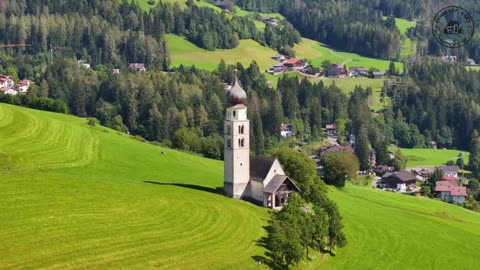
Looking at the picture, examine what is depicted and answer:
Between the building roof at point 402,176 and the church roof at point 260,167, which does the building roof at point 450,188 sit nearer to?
the building roof at point 402,176

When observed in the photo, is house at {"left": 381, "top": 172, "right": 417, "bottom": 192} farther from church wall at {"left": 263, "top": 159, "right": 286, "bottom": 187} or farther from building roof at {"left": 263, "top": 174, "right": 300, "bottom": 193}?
building roof at {"left": 263, "top": 174, "right": 300, "bottom": 193}

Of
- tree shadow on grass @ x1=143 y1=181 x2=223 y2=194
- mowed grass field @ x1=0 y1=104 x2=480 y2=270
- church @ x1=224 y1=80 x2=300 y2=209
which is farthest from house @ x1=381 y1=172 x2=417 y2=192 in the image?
church @ x1=224 y1=80 x2=300 y2=209

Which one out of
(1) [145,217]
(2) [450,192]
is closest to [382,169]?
(2) [450,192]

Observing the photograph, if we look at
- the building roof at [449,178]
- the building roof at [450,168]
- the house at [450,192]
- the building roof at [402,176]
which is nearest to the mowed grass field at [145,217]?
the house at [450,192]

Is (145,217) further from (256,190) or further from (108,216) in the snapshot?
(256,190)

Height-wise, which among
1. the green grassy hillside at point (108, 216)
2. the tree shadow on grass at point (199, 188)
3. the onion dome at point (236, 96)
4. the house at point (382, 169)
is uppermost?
the onion dome at point (236, 96)

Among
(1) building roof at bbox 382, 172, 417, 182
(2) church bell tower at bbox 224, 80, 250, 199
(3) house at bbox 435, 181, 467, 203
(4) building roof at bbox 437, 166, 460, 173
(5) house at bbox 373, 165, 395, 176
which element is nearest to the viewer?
(2) church bell tower at bbox 224, 80, 250, 199
